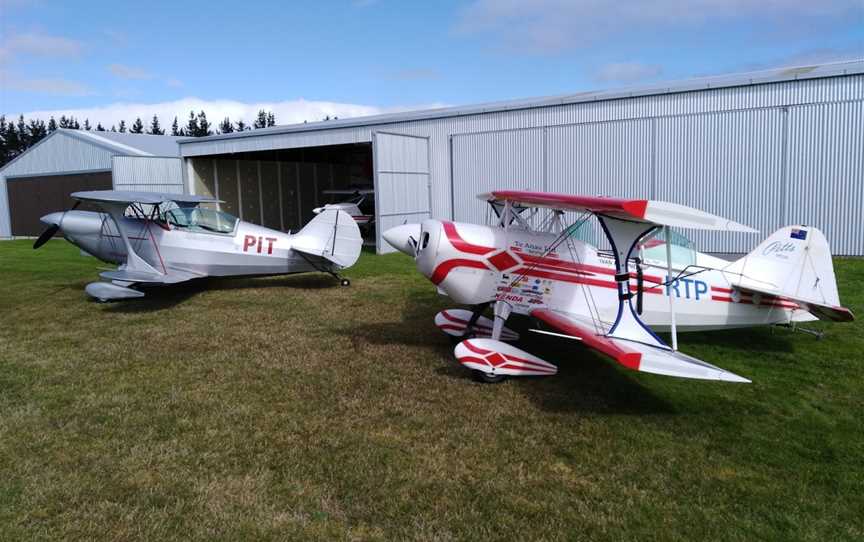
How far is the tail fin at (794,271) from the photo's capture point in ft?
20.6

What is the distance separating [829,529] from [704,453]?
1.02 meters

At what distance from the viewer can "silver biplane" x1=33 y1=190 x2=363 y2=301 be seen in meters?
10.2

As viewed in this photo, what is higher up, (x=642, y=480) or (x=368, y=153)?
(x=368, y=153)

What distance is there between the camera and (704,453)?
14.2ft

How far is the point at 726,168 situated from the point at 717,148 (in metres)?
0.55

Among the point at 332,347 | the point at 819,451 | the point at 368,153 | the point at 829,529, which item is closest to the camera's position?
the point at 829,529

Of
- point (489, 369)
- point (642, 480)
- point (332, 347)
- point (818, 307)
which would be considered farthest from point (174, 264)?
point (818, 307)

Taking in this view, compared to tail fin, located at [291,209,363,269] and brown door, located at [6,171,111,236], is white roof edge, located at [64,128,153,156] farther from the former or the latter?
tail fin, located at [291,209,363,269]

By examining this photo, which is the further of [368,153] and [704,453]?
[368,153]

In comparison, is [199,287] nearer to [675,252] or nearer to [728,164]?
[675,252]

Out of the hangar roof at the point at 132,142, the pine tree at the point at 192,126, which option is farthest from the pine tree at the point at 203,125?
the hangar roof at the point at 132,142

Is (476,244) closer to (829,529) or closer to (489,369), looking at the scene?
(489,369)

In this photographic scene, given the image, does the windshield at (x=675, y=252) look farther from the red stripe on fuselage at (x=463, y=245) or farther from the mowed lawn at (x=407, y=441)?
the red stripe on fuselage at (x=463, y=245)

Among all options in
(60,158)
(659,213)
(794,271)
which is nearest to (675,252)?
(794,271)
